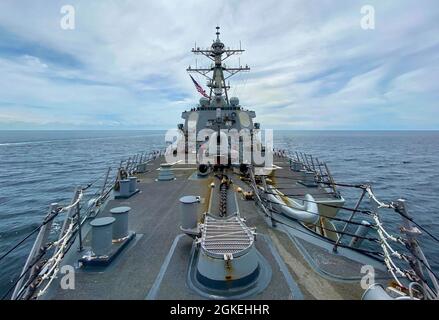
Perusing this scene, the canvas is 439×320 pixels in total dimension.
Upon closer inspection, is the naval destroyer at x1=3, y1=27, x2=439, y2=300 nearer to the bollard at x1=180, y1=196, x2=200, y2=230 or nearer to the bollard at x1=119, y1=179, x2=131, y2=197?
the bollard at x1=180, y1=196, x2=200, y2=230

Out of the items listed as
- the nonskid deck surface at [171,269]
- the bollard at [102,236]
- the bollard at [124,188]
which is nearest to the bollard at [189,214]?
the nonskid deck surface at [171,269]

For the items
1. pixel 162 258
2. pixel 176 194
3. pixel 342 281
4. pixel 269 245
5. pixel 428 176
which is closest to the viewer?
pixel 342 281

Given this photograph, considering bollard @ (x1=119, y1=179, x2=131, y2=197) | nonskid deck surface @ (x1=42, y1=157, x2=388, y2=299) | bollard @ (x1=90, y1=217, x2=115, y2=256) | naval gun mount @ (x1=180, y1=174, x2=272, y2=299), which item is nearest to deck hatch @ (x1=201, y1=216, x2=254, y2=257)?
naval gun mount @ (x1=180, y1=174, x2=272, y2=299)

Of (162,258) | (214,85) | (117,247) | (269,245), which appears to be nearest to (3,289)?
(117,247)

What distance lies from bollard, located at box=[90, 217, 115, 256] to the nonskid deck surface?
1.01 ft

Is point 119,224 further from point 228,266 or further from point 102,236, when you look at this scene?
point 228,266

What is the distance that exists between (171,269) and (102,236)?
149 centimetres

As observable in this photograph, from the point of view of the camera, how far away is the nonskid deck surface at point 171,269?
382 centimetres

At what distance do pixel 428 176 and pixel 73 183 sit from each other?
3794 cm

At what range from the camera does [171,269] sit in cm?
451

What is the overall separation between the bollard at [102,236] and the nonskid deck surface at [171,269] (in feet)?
1.01

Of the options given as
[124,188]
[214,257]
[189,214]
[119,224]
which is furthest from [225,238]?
[124,188]

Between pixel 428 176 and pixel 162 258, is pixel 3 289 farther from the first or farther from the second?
pixel 428 176

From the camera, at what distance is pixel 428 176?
2716 centimetres
